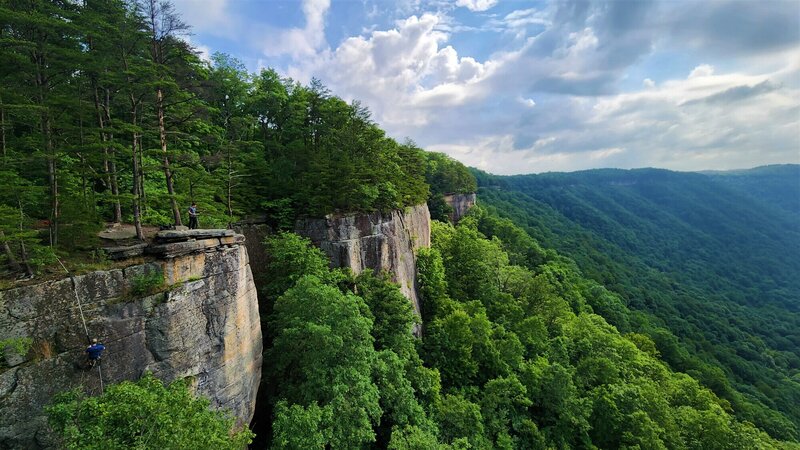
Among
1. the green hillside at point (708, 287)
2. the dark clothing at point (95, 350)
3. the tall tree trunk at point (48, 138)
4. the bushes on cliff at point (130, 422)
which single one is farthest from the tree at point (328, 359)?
the green hillside at point (708, 287)

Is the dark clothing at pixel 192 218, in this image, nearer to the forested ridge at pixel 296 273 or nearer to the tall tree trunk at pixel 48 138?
the forested ridge at pixel 296 273

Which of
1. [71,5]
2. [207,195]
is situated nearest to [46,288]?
[207,195]

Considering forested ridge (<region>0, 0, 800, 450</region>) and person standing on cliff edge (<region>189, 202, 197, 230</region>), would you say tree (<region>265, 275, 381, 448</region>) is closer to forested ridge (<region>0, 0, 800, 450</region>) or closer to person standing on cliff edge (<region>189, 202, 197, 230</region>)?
forested ridge (<region>0, 0, 800, 450</region>)

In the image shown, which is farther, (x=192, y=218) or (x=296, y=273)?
(x=296, y=273)

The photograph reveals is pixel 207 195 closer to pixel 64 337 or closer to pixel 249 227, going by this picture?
pixel 249 227

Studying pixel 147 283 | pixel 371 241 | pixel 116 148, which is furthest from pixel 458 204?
pixel 147 283

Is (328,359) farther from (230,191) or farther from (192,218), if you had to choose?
(230,191)

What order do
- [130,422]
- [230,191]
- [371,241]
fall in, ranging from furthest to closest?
[371,241]
[230,191]
[130,422]
